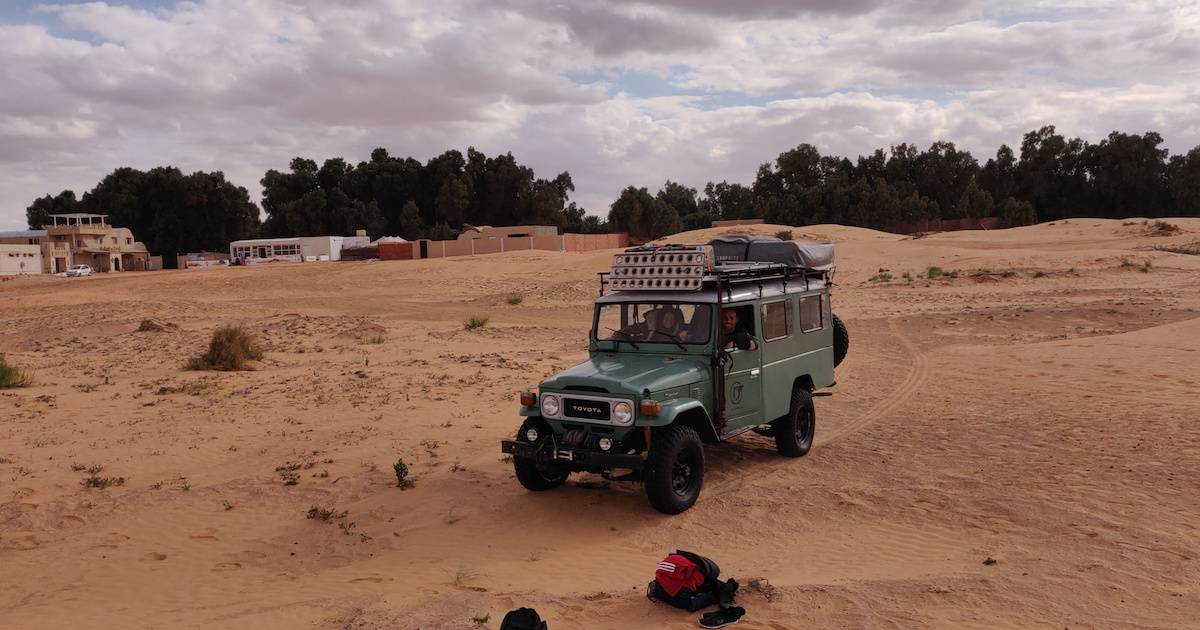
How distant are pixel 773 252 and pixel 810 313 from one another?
0.99 metres

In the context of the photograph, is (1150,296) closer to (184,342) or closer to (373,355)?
(373,355)

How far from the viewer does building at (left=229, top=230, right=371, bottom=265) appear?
7294 centimetres

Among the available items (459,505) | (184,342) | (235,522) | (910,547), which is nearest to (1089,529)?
(910,547)

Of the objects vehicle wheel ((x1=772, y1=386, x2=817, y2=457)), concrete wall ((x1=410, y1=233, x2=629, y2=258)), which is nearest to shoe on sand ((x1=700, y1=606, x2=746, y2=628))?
vehicle wheel ((x1=772, y1=386, x2=817, y2=457))

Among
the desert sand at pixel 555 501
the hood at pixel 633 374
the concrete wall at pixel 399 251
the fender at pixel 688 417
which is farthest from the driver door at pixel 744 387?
the concrete wall at pixel 399 251

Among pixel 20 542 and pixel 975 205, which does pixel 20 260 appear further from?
pixel 975 205

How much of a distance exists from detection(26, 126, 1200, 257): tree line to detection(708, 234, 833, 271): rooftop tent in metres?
67.6

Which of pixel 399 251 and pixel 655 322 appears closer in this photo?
pixel 655 322

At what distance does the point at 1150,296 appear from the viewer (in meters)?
28.0

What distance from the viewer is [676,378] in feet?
28.0

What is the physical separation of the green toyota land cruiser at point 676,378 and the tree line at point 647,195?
69.5 meters

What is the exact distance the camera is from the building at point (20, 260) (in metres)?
71.4

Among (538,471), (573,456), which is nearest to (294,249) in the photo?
(538,471)

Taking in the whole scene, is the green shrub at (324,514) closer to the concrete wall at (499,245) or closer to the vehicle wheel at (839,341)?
the vehicle wheel at (839,341)
